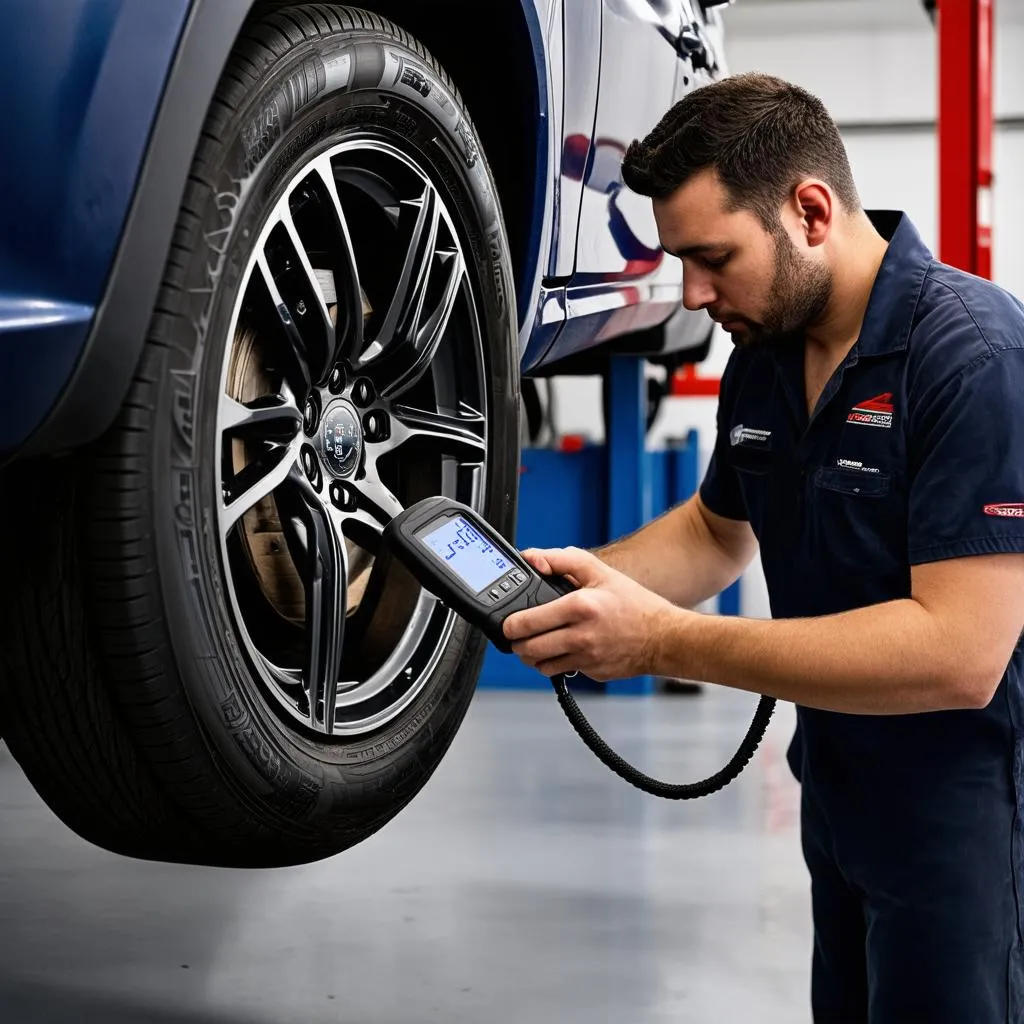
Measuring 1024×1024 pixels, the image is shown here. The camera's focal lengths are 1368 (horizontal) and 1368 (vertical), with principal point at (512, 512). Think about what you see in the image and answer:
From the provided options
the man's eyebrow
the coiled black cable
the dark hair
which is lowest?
the coiled black cable

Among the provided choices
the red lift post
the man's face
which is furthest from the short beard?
the red lift post

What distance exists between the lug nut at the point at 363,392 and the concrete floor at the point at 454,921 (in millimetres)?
841

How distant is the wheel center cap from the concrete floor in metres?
0.79

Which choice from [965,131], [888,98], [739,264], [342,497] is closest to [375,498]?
[342,497]

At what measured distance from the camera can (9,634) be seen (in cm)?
122

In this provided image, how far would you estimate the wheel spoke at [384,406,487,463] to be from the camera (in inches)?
60.4

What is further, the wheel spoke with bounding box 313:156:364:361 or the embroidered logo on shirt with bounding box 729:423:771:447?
the embroidered logo on shirt with bounding box 729:423:771:447

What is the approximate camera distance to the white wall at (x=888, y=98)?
10.3 m

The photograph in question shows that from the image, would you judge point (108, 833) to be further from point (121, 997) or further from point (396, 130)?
point (396, 130)

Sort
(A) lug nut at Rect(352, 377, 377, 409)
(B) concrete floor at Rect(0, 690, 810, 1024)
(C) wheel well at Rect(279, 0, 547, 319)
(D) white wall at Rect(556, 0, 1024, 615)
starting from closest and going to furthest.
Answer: (A) lug nut at Rect(352, 377, 377, 409)
(C) wheel well at Rect(279, 0, 547, 319)
(B) concrete floor at Rect(0, 690, 810, 1024)
(D) white wall at Rect(556, 0, 1024, 615)

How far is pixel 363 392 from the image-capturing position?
1.49 m

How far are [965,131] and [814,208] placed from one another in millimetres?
2858

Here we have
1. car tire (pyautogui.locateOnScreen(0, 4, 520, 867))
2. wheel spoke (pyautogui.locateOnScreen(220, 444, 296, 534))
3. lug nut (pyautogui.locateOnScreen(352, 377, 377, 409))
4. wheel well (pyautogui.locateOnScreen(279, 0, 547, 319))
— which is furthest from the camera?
wheel well (pyautogui.locateOnScreen(279, 0, 547, 319))

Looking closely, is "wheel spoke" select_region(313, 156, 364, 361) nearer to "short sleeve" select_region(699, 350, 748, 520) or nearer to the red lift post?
"short sleeve" select_region(699, 350, 748, 520)
